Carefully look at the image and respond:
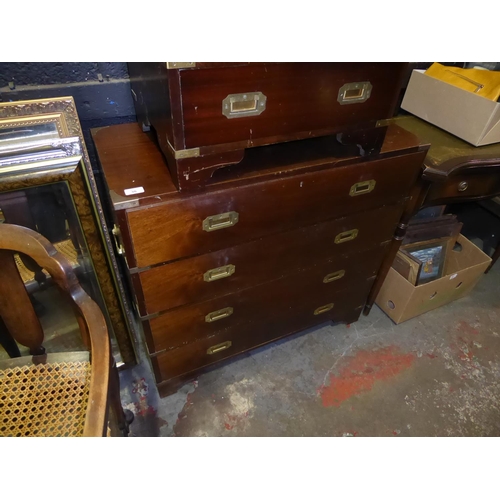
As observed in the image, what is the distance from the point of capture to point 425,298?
1795 millimetres

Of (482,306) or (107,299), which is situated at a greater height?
(107,299)

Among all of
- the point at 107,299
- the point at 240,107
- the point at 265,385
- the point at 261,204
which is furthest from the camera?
the point at 265,385

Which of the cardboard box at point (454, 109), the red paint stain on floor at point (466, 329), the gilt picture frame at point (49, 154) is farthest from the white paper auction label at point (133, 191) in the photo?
the red paint stain on floor at point (466, 329)

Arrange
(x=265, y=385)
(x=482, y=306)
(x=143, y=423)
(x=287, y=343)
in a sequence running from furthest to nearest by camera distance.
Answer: (x=482, y=306) < (x=287, y=343) < (x=265, y=385) < (x=143, y=423)

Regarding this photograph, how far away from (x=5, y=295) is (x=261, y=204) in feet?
2.36

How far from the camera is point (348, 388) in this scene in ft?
5.25

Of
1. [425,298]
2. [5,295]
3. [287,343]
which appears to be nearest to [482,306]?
[425,298]

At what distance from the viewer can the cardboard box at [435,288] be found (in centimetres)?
174

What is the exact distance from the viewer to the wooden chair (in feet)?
2.73

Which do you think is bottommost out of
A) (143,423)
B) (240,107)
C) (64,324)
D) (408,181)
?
(143,423)

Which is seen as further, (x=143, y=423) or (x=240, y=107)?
(x=143, y=423)

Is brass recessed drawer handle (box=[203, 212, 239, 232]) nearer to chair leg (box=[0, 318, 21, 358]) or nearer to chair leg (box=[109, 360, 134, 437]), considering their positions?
chair leg (box=[109, 360, 134, 437])

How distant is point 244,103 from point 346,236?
0.67 meters

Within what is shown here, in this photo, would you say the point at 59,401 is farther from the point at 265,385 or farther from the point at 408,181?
the point at 408,181
